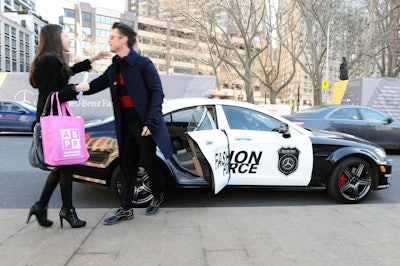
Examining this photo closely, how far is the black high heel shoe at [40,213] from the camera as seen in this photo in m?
3.18

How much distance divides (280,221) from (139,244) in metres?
1.56

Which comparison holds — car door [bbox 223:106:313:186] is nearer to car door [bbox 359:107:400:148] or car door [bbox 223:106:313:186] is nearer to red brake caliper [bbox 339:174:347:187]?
red brake caliper [bbox 339:174:347:187]

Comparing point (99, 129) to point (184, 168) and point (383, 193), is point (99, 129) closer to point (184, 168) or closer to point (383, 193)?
point (184, 168)

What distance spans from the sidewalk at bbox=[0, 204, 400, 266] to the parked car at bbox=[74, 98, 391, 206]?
0.40 m

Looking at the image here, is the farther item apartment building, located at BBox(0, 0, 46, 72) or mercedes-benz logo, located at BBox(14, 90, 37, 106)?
apartment building, located at BBox(0, 0, 46, 72)

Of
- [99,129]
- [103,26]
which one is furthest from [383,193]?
[103,26]

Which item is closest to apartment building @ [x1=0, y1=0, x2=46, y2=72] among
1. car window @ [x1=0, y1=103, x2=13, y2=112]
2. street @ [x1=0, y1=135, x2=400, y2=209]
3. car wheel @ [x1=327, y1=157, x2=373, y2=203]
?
car window @ [x1=0, y1=103, x2=13, y2=112]

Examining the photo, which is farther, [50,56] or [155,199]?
[155,199]

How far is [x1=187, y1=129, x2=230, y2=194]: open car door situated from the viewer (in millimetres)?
3479

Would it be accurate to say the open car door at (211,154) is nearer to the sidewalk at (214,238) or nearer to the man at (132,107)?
the man at (132,107)

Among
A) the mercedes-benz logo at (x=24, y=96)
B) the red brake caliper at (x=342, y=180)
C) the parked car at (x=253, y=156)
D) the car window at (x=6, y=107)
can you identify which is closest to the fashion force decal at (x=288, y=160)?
the parked car at (x=253, y=156)

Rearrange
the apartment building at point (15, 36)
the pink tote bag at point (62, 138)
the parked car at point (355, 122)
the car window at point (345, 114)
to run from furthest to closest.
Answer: the apartment building at point (15, 36), the car window at point (345, 114), the parked car at point (355, 122), the pink tote bag at point (62, 138)

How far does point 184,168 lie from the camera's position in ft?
13.7

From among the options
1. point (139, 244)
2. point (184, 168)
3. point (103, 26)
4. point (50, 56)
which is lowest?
point (139, 244)
